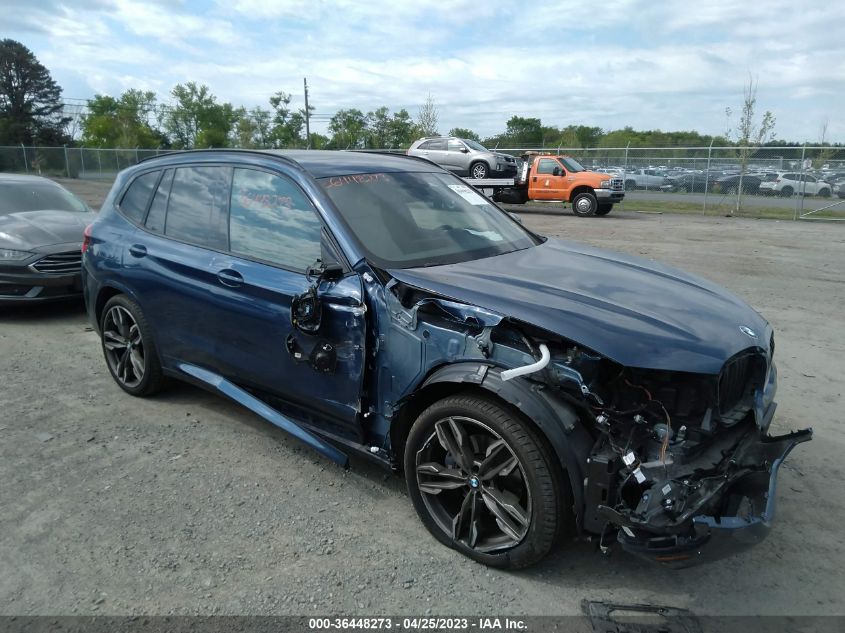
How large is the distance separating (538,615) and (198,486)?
2.05 meters

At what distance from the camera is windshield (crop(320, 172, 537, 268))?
3.49 metres

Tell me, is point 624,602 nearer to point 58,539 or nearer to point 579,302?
point 579,302

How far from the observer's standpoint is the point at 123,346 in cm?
489

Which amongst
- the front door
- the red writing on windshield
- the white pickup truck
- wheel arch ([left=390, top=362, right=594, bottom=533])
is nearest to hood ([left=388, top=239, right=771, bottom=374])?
wheel arch ([left=390, top=362, right=594, bottom=533])

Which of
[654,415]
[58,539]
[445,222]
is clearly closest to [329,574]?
[58,539]

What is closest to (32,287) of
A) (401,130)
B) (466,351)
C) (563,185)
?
(466,351)

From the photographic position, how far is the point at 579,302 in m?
2.93

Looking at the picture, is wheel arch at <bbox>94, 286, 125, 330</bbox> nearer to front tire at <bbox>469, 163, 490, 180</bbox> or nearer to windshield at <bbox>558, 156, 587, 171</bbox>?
front tire at <bbox>469, 163, 490, 180</bbox>

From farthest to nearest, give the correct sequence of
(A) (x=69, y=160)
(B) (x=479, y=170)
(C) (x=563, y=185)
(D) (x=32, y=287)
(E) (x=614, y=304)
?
1. (A) (x=69, y=160)
2. (B) (x=479, y=170)
3. (C) (x=563, y=185)
4. (D) (x=32, y=287)
5. (E) (x=614, y=304)

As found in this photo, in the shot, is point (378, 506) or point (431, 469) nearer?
point (431, 469)

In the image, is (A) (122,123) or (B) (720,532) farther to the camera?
(A) (122,123)

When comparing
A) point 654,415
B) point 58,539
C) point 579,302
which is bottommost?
point 58,539

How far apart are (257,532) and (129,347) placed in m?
2.30

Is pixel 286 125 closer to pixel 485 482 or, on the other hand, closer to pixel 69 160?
pixel 69 160
